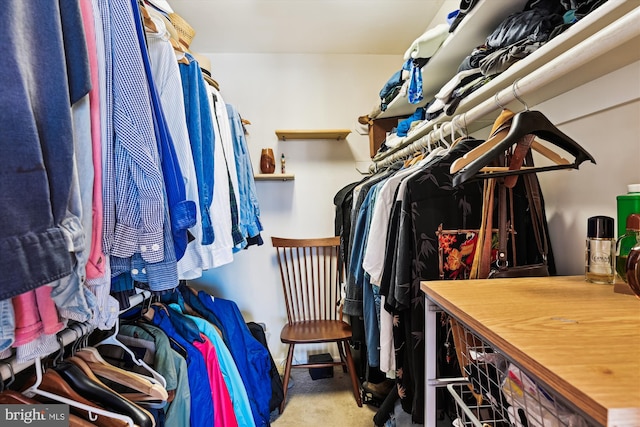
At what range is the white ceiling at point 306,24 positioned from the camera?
177cm

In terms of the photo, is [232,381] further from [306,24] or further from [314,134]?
[306,24]

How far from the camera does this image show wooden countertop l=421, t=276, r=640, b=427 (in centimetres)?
30

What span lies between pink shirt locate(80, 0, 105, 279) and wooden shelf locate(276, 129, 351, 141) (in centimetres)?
157

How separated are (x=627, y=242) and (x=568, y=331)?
0.36 meters

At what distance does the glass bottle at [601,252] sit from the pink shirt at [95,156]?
0.99 metres

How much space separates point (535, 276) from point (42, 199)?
0.99 meters

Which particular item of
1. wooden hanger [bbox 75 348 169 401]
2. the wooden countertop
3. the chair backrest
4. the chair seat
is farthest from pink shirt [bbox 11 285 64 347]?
the chair backrest

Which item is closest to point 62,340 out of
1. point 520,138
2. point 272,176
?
point 520,138

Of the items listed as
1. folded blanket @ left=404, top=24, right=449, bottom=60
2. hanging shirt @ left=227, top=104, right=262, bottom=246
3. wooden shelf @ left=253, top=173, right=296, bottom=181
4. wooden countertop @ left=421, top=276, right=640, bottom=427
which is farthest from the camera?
wooden shelf @ left=253, top=173, right=296, bottom=181

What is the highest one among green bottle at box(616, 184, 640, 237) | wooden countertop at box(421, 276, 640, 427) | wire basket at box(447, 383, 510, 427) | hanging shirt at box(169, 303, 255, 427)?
green bottle at box(616, 184, 640, 237)

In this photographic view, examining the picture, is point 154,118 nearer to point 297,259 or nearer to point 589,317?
point 589,317

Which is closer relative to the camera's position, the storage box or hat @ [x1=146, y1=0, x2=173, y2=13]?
hat @ [x1=146, y1=0, x2=173, y2=13]

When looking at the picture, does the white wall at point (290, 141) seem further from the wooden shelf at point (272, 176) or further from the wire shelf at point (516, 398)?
the wire shelf at point (516, 398)

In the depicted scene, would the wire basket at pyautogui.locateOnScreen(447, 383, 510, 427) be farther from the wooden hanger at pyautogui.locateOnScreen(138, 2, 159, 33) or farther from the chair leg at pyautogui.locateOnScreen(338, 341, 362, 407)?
the wooden hanger at pyautogui.locateOnScreen(138, 2, 159, 33)
